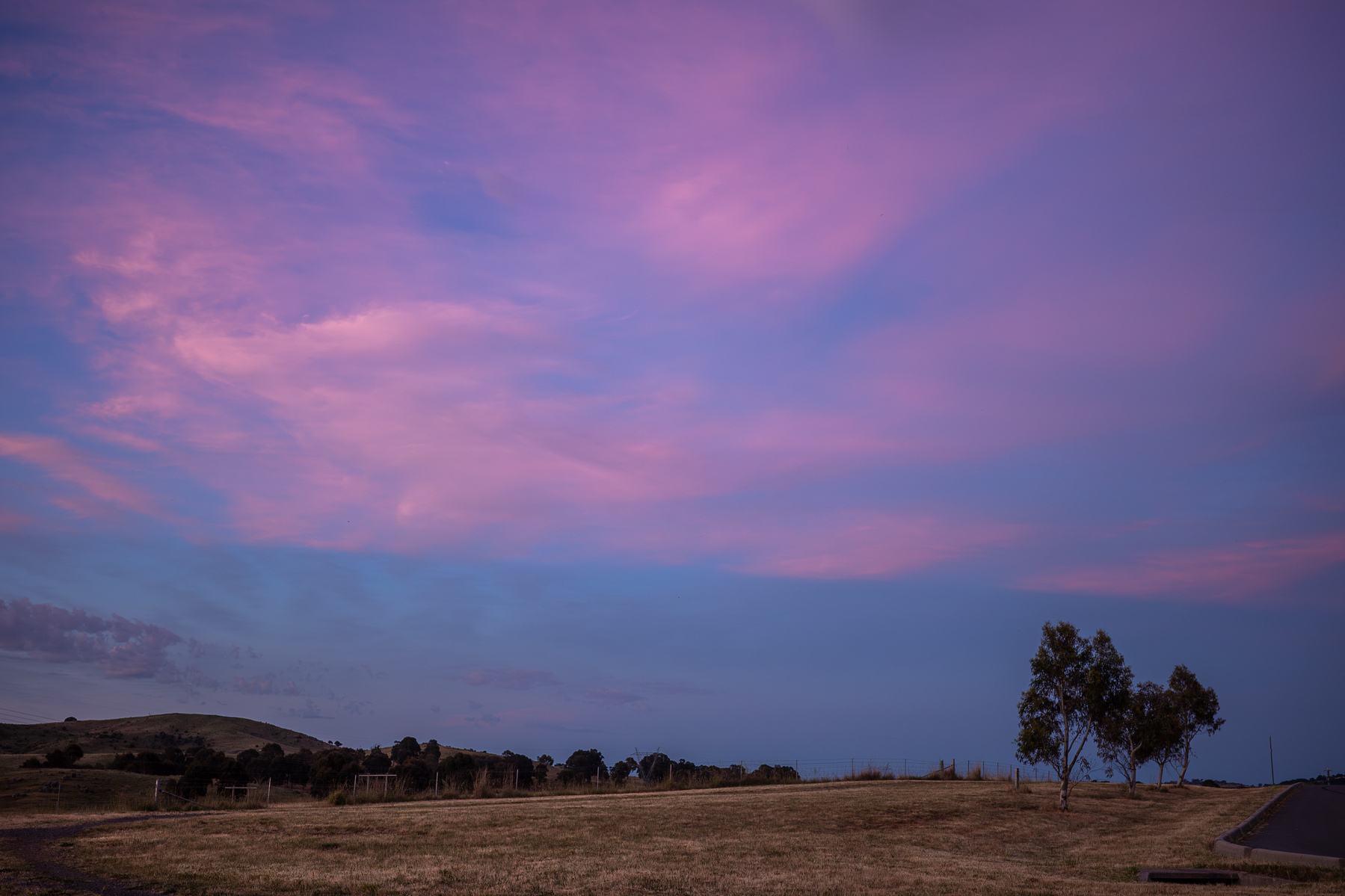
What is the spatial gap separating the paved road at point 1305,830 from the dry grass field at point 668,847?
142 centimetres

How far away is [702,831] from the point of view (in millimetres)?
25250

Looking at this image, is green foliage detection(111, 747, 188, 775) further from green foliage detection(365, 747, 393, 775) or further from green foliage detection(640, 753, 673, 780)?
green foliage detection(640, 753, 673, 780)

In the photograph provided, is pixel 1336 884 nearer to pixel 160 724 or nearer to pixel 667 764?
pixel 667 764

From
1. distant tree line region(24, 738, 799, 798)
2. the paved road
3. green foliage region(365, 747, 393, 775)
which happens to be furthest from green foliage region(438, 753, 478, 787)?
the paved road

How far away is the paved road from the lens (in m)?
20.5

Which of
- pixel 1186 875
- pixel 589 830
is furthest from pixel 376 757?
pixel 1186 875

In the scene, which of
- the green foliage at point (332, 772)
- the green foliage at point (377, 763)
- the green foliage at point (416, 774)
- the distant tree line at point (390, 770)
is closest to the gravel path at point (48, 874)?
the distant tree line at point (390, 770)

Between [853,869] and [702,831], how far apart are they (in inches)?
328

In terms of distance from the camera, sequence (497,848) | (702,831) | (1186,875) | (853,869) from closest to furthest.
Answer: (1186,875) → (853,869) → (497,848) → (702,831)

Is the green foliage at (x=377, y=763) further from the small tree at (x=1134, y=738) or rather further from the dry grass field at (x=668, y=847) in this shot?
the small tree at (x=1134, y=738)

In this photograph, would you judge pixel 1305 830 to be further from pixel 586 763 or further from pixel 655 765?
pixel 586 763

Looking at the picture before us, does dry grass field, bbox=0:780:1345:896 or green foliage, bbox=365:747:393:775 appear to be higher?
Answer: dry grass field, bbox=0:780:1345:896

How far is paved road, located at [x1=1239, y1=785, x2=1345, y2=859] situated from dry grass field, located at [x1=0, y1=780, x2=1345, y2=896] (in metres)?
1.42

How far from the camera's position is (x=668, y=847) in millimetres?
21453
